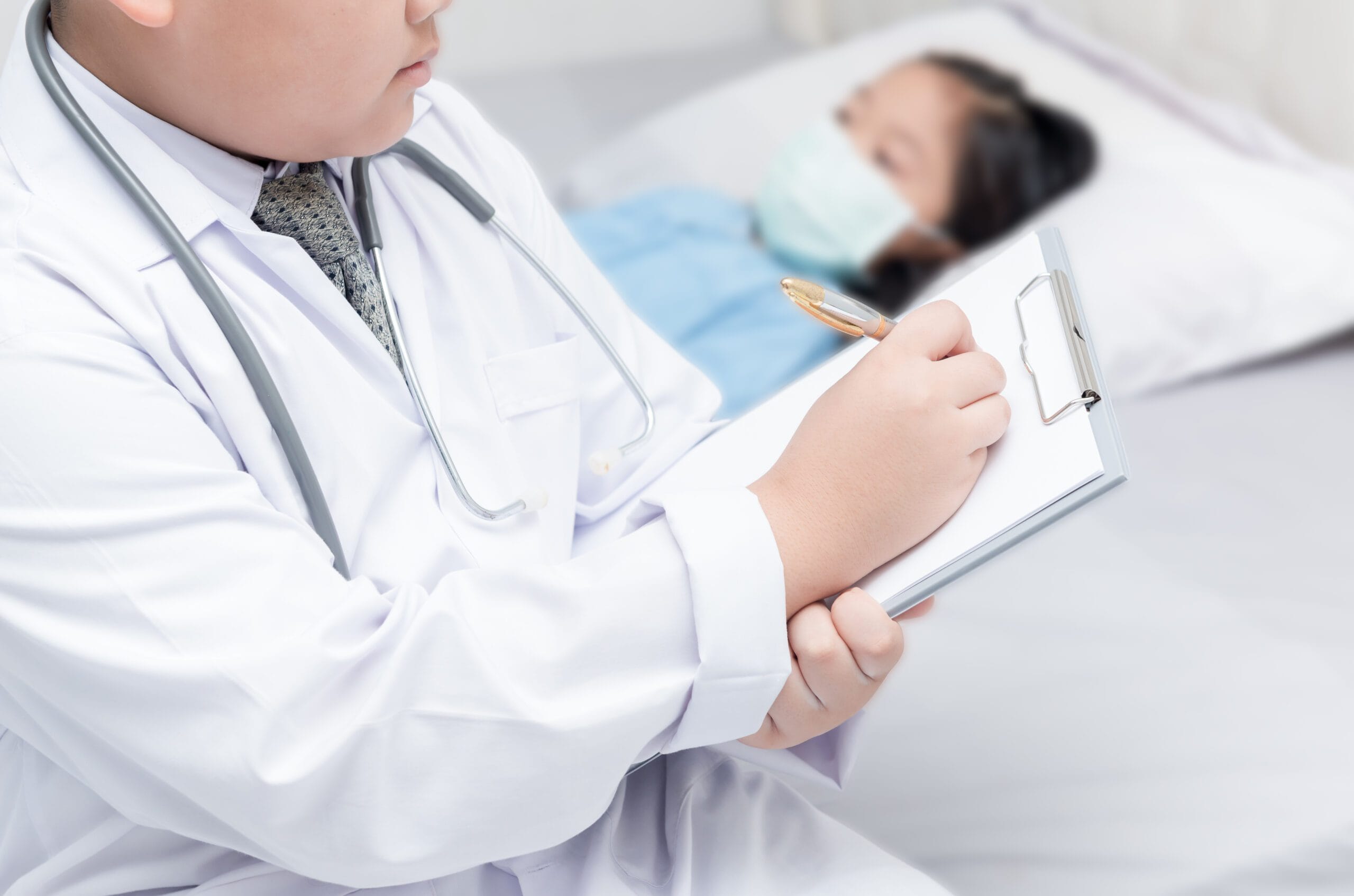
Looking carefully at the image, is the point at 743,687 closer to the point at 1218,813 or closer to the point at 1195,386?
the point at 1218,813

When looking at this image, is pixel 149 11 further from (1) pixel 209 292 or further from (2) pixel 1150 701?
(2) pixel 1150 701

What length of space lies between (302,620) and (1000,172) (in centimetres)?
131

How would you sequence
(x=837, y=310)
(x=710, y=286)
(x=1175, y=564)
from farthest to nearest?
(x=710, y=286) < (x=1175, y=564) < (x=837, y=310)

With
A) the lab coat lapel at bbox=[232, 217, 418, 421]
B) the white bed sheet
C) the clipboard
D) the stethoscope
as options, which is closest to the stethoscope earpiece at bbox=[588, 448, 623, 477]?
the stethoscope

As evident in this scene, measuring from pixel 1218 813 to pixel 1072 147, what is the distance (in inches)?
39.7

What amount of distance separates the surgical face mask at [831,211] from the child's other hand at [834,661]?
1.08m

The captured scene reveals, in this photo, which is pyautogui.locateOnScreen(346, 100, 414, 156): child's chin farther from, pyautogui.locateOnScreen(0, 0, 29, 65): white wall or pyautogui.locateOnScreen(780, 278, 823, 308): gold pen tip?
pyautogui.locateOnScreen(0, 0, 29, 65): white wall

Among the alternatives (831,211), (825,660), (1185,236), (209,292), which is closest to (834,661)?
(825,660)

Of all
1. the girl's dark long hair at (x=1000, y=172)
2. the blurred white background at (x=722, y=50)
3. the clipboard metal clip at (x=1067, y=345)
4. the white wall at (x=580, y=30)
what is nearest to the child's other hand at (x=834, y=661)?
the clipboard metal clip at (x=1067, y=345)

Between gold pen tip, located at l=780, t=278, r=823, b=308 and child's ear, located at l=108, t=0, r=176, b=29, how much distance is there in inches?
13.4

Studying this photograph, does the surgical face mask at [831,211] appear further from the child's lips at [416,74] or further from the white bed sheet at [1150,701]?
the child's lips at [416,74]

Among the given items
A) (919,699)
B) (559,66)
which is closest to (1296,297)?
(919,699)

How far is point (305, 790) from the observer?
54cm

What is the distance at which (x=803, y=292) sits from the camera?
0.65 m
